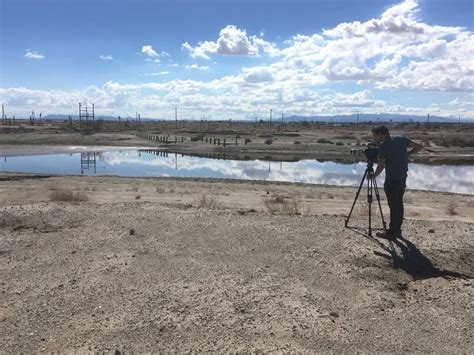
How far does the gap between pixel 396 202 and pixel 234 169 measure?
2668cm

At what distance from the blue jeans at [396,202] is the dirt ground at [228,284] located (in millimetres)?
289

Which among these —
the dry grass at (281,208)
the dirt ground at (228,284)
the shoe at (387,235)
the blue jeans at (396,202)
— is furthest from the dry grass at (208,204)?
the blue jeans at (396,202)

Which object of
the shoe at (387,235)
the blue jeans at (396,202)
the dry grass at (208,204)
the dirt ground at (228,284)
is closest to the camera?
the dirt ground at (228,284)

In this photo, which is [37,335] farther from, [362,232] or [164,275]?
[362,232]

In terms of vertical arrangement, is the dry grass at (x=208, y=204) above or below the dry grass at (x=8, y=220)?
below

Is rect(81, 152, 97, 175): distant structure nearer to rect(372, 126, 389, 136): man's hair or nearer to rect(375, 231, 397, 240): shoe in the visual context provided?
rect(372, 126, 389, 136): man's hair

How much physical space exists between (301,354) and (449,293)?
265 cm

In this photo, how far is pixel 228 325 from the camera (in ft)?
17.5

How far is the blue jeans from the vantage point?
8.79 m

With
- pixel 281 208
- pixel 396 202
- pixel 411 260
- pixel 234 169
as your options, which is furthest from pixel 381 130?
pixel 234 169

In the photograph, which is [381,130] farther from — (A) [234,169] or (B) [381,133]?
(A) [234,169]

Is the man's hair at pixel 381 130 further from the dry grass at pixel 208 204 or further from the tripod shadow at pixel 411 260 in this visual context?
the dry grass at pixel 208 204

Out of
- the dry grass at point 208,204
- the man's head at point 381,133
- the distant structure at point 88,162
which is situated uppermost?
the man's head at point 381,133

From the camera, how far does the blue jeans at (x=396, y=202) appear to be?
8.79 m
